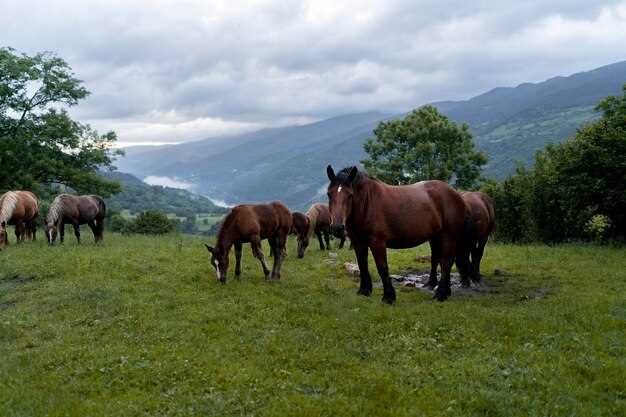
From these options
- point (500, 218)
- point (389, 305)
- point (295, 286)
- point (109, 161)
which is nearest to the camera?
point (389, 305)

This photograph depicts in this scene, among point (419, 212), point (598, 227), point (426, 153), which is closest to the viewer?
point (419, 212)

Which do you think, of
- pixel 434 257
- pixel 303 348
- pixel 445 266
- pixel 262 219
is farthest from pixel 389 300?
pixel 262 219

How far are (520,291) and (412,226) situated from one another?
386 cm

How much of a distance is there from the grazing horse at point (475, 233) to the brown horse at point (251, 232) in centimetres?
541

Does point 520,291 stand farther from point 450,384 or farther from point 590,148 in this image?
point 590,148

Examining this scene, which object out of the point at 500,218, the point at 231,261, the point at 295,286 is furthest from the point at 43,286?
the point at 500,218

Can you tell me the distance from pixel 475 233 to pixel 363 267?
153 inches

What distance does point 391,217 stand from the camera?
41.0ft

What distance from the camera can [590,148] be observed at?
896 inches

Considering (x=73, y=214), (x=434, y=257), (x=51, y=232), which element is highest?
(x=73, y=214)

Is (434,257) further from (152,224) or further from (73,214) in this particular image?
(152,224)

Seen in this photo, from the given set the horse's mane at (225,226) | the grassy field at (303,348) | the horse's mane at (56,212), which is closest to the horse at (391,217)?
the grassy field at (303,348)

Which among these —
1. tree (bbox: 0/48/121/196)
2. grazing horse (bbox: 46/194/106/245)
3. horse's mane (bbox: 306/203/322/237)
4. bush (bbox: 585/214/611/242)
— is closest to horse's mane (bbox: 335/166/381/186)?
horse's mane (bbox: 306/203/322/237)

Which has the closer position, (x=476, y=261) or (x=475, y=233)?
(x=475, y=233)
